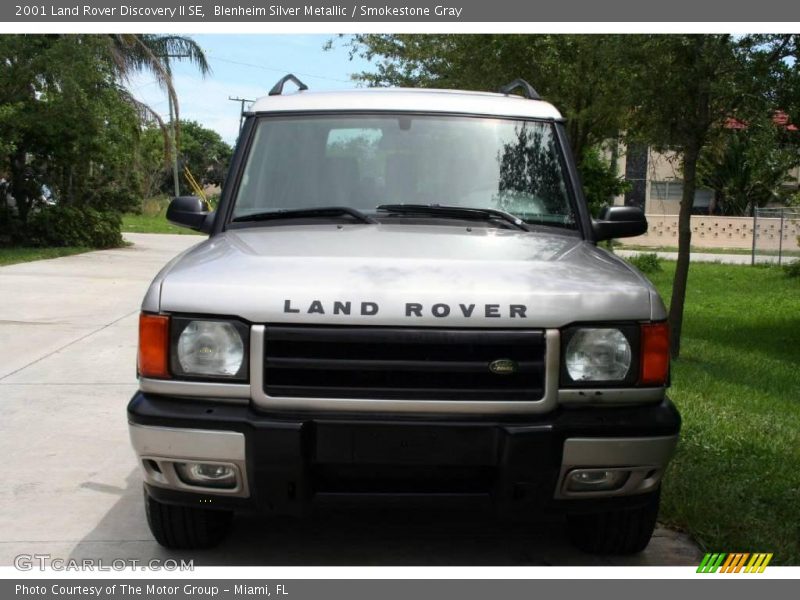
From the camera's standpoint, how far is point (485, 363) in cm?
387

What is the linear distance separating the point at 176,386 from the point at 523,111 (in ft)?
7.95

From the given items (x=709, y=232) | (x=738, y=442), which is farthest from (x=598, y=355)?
(x=709, y=232)

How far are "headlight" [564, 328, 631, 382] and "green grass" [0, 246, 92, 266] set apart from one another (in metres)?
16.3

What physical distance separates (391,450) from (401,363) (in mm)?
311

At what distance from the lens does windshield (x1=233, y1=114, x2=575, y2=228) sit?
16.5 ft

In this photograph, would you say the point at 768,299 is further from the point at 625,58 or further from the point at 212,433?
the point at 212,433

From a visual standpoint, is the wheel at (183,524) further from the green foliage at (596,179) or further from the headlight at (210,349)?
the green foliage at (596,179)

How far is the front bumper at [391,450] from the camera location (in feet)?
12.5

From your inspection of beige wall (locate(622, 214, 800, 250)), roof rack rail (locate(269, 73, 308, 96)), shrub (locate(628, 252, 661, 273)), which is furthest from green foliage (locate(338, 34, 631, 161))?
beige wall (locate(622, 214, 800, 250))

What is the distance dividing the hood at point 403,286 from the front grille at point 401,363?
0.04 meters

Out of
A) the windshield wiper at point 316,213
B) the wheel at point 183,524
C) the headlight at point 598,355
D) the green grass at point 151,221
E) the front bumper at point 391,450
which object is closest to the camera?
the front bumper at point 391,450

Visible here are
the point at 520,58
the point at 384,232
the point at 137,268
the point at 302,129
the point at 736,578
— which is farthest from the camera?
the point at 137,268

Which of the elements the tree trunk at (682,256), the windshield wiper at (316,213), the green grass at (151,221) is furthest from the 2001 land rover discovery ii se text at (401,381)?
the green grass at (151,221)

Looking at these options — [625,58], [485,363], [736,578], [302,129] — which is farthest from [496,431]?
[625,58]
